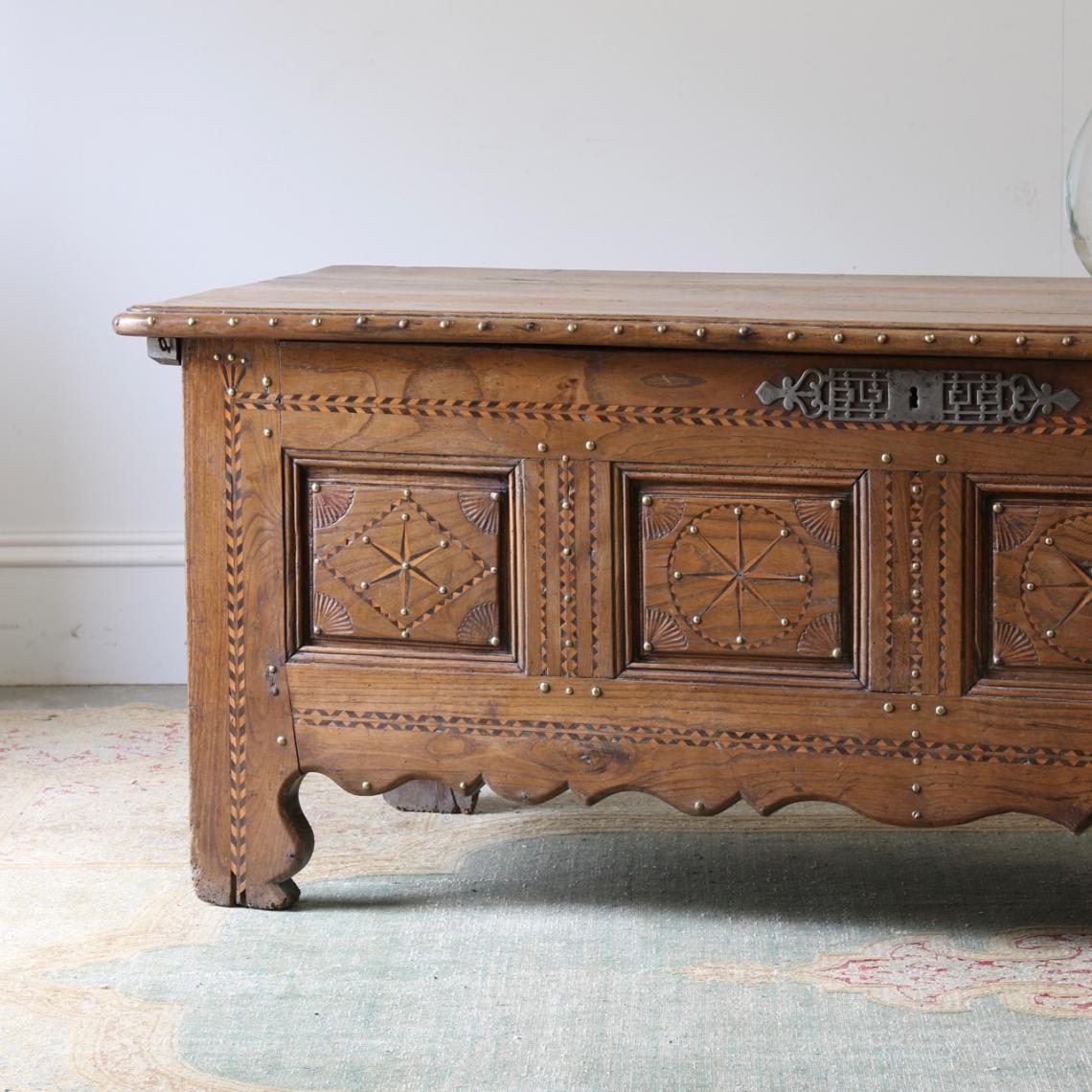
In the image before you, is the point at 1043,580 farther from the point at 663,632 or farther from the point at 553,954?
the point at 553,954

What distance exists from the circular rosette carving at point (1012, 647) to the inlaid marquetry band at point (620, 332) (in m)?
0.30

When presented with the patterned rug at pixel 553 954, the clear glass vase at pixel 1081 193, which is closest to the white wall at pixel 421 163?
the clear glass vase at pixel 1081 193

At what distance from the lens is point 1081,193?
215 cm

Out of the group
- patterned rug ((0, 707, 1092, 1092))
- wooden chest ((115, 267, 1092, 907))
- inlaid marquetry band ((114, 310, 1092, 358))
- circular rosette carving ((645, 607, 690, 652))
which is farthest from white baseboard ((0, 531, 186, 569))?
circular rosette carving ((645, 607, 690, 652))

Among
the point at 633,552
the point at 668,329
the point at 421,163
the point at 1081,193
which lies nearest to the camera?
the point at 668,329

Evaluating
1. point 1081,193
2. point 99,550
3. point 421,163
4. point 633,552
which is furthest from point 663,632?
point 99,550

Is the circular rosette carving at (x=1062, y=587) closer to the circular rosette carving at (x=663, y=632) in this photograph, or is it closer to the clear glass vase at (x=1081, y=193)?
the circular rosette carving at (x=663, y=632)

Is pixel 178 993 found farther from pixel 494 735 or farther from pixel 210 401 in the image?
pixel 210 401

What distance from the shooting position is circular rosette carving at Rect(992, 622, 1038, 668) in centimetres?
179

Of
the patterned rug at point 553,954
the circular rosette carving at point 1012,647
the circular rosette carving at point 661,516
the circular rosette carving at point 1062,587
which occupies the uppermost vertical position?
the circular rosette carving at point 661,516

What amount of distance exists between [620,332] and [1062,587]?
1.75ft

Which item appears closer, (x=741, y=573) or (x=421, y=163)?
(x=741, y=573)

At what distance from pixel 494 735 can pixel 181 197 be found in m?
1.36

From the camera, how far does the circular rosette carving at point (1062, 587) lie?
68.9 inches
